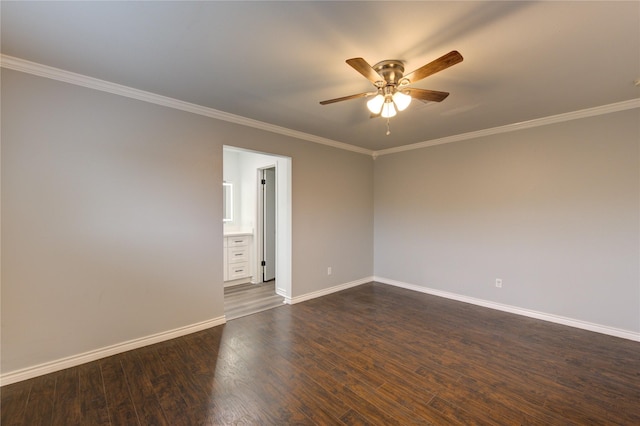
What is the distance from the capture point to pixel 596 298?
10.3ft

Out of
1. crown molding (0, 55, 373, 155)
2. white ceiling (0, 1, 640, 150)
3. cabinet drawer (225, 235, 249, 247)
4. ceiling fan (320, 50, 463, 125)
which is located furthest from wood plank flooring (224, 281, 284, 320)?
ceiling fan (320, 50, 463, 125)

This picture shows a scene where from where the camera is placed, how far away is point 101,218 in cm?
252

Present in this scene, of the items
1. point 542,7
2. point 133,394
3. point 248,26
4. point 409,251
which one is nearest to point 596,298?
point 409,251

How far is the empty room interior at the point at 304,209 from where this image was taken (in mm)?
1818

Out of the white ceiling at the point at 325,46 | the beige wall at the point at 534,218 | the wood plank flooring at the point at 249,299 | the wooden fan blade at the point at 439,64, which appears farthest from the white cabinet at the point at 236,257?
the wooden fan blade at the point at 439,64

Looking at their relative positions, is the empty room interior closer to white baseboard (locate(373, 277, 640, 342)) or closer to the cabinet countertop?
white baseboard (locate(373, 277, 640, 342))

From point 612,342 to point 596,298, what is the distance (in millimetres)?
473

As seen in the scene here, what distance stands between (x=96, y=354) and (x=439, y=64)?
12.0 ft

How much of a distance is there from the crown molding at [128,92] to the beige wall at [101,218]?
0.06 metres

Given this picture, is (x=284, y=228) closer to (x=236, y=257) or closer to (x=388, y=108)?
(x=236, y=257)

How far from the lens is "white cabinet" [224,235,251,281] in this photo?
4.93 meters

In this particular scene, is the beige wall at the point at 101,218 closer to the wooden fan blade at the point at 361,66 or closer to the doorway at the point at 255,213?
the doorway at the point at 255,213

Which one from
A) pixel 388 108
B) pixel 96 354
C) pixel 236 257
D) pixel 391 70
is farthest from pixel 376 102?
pixel 236 257

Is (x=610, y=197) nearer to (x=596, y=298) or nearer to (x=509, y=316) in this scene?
(x=596, y=298)
